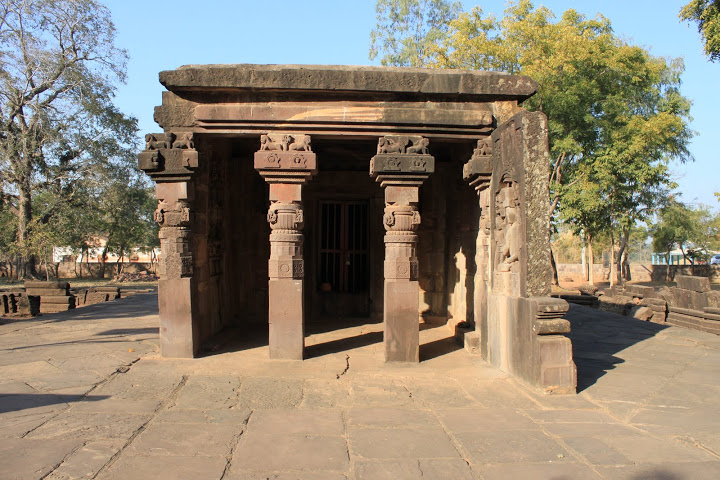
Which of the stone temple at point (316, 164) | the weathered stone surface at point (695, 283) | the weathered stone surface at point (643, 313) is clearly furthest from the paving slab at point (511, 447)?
the weathered stone surface at point (695, 283)

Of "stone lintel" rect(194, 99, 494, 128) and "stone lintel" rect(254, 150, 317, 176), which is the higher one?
"stone lintel" rect(194, 99, 494, 128)

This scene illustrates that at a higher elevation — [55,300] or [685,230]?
[685,230]

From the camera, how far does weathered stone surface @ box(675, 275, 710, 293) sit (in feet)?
39.4

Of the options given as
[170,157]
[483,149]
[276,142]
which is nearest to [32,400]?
[170,157]

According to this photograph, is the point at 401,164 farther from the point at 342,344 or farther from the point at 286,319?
the point at 342,344

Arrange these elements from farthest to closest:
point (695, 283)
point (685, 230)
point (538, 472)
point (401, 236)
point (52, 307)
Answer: point (685, 230)
point (52, 307)
point (695, 283)
point (401, 236)
point (538, 472)

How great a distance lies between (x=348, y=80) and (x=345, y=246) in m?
4.44

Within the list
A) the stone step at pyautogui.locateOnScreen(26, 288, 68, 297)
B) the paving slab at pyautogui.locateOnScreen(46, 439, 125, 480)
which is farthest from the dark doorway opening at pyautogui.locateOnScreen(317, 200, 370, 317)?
the stone step at pyautogui.locateOnScreen(26, 288, 68, 297)

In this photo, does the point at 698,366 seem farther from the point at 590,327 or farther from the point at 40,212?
the point at 40,212

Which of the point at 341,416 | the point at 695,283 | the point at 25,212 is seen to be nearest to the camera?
the point at 341,416

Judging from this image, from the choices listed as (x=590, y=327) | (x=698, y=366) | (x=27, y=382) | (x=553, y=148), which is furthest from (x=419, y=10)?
(x=27, y=382)

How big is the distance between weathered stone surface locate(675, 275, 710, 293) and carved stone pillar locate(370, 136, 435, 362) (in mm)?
9052

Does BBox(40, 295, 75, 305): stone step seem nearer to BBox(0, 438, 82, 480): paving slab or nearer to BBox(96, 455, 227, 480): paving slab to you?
BBox(0, 438, 82, 480): paving slab

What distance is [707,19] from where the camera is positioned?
13.3 m
